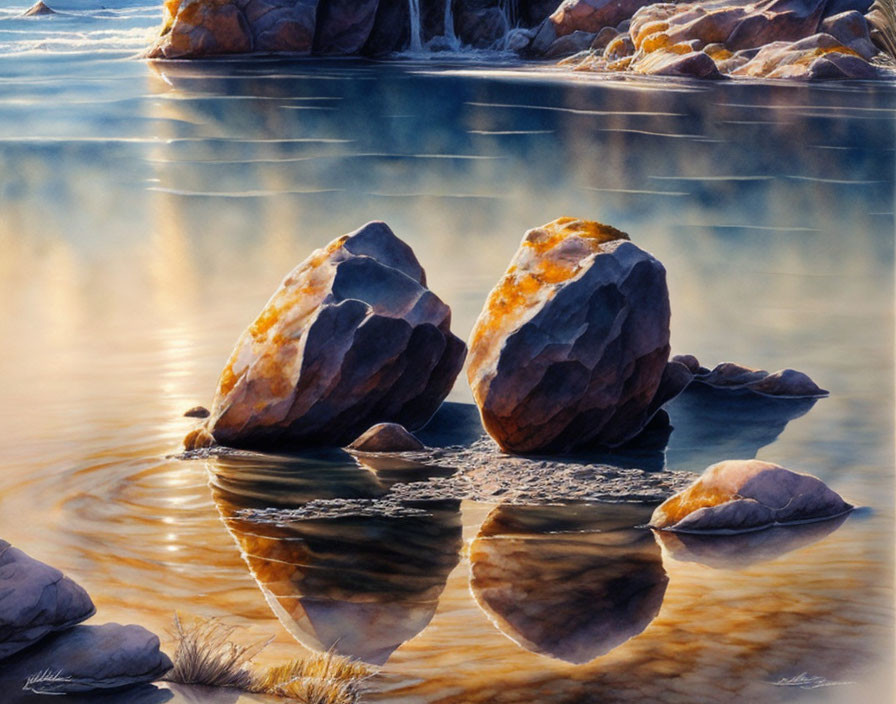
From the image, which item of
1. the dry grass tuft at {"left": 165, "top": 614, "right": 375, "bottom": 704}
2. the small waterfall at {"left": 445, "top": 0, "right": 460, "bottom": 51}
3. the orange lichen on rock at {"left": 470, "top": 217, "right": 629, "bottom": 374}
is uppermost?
the orange lichen on rock at {"left": 470, "top": 217, "right": 629, "bottom": 374}

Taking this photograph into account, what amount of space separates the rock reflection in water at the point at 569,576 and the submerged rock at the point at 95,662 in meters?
1.16

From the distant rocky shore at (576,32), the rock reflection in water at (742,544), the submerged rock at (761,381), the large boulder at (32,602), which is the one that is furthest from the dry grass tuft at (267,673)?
the distant rocky shore at (576,32)

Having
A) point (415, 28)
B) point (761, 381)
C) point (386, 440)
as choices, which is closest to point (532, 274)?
point (386, 440)

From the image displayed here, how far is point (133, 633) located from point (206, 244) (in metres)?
6.57

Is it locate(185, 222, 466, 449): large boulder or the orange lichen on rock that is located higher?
the orange lichen on rock

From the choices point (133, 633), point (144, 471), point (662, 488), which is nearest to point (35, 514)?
point (144, 471)

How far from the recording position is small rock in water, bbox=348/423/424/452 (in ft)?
20.1

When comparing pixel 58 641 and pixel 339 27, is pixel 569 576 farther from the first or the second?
pixel 339 27

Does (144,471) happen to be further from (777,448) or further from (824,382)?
(824,382)

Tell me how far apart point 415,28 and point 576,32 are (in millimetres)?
6135

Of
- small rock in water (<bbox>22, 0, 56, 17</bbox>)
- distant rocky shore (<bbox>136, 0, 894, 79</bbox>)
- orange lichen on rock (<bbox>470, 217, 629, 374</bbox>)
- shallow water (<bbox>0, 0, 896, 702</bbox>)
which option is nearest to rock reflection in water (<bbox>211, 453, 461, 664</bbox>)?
shallow water (<bbox>0, 0, 896, 702</bbox>)

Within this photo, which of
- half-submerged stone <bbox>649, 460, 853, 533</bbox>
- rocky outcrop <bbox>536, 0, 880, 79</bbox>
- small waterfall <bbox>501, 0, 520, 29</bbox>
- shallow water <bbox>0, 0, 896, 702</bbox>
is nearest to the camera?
shallow water <bbox>0, 0, 896, 702</bbox>

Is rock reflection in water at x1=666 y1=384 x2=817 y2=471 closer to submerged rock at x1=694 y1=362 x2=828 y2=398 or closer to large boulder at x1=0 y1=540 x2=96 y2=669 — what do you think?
submerged rock at x1=694 y1=362 x2=828 y2=398

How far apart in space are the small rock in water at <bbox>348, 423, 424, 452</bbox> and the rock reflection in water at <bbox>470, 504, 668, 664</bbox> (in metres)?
0.92
